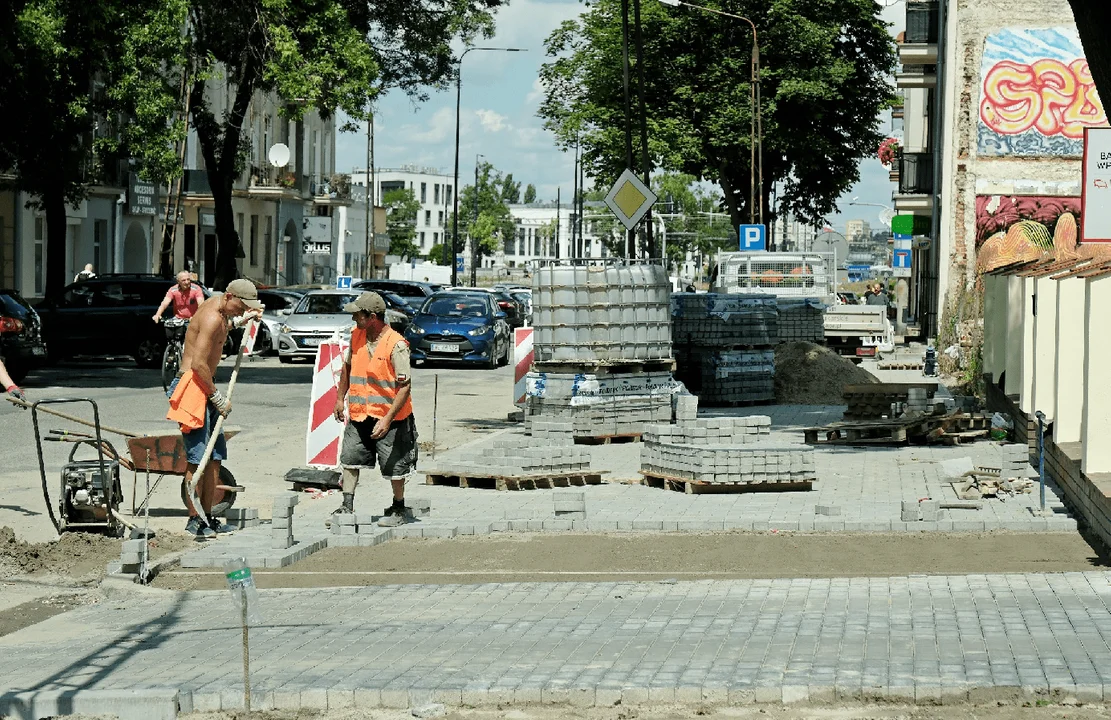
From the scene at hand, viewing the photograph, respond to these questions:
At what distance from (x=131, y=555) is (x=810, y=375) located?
61.2 ft

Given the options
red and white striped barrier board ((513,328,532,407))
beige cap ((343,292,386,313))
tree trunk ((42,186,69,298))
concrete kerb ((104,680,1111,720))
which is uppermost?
tree trunk ((42,186,69,298))

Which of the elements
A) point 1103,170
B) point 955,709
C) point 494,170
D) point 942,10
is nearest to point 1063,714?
point 955,709

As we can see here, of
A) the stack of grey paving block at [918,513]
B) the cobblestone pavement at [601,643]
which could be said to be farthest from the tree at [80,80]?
the cobblestone pavement at [601,643]

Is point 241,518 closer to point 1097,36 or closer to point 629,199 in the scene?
point 1097,36

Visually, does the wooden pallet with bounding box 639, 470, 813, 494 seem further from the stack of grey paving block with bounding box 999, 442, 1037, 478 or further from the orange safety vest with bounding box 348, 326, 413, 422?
the orange safety vest with bounding box 348, 326, 413, 422

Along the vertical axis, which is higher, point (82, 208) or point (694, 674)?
point (82, 208)

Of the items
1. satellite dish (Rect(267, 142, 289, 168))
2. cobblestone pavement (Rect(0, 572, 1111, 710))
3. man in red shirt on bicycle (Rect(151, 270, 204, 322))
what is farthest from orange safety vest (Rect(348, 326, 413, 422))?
satellite dish (Rect(267, 142, 289, 168))

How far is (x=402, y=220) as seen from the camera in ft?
520

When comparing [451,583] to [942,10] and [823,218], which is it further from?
[823,218]

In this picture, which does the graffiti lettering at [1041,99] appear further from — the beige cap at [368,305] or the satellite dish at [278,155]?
the satellite dish at [278,155]

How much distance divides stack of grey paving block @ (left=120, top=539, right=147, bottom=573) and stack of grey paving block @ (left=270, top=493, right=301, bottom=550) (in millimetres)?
1132

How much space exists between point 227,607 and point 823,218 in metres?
55.3

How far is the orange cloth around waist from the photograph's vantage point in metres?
11.3

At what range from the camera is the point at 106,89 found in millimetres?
31453
